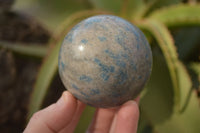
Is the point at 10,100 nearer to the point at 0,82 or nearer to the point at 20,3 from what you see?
the point at 0,82

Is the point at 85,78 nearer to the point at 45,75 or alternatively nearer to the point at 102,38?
the point at 102,38

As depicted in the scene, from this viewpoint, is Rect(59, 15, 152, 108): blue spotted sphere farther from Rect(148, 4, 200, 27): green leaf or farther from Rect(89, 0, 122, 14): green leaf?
Rect(89, 0, 122, 14): green leaf

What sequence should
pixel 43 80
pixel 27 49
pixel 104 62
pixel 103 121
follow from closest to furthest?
pixel 104 62 → pixel 103 121 → pixel 43 80 → pixel 27 49

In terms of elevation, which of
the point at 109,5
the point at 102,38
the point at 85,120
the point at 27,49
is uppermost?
the point at 102,38

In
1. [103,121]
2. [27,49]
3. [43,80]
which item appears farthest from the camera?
[27,49]

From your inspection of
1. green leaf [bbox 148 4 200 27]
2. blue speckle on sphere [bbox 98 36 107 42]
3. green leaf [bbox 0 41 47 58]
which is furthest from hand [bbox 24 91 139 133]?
green leaf [bbox 0 41 47 58]

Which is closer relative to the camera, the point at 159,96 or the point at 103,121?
the point at 103,121

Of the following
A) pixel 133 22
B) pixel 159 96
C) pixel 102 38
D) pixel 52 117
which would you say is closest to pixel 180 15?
pixel 133 22

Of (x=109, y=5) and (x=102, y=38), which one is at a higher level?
(x=102, y=38)
